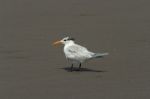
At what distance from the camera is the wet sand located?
34.9 ft

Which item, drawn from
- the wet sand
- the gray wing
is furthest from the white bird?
the wet sand

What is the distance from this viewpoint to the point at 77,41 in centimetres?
1451

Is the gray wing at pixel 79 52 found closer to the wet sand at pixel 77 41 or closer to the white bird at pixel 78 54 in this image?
the white bird at pixel 78 54

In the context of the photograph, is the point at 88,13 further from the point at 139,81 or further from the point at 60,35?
the point at 139,81

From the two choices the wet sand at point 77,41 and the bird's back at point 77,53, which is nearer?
the wet sand at point 77,41

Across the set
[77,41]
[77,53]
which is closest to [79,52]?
[77,53]

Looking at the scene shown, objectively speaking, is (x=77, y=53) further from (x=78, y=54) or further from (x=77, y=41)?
(x=77, y=41)

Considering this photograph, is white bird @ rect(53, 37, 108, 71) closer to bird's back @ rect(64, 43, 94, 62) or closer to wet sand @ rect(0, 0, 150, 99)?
bird's back @ rect(64, 43, 94, 62)

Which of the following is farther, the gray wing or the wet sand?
the gray wing

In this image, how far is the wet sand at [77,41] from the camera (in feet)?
34.9

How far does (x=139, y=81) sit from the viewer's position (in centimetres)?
1103

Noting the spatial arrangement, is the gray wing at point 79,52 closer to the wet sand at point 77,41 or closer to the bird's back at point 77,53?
the bird's back at point 77,53

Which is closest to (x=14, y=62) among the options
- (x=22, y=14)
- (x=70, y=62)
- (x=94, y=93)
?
(x=70, y=62)

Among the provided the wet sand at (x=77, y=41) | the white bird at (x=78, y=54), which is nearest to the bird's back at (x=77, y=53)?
the white bird at (x=78, y=54)
